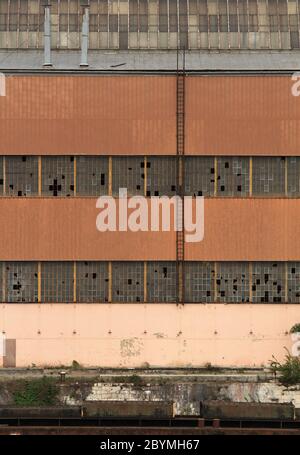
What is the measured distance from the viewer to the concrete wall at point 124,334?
4603 cm

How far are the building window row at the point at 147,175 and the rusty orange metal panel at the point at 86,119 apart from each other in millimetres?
580

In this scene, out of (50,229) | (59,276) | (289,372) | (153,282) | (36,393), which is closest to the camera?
(36,393)

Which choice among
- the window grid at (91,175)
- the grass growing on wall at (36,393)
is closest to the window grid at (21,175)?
the window grid at (91,175)

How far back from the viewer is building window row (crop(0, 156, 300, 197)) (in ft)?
152

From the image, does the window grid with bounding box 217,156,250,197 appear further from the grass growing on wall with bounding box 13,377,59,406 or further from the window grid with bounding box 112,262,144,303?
the grass growing on wall with bounding box 13,377,59,406

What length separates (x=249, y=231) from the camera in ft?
151

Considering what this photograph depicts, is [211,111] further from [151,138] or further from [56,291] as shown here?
[56,291]

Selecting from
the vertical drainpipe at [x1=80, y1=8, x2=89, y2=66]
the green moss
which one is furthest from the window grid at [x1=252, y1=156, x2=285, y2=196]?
the vertical drainpipe at [x1=80, y1=8, x2=89, y2=66]

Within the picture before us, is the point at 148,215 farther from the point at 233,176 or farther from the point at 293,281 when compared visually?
the point at 293,281

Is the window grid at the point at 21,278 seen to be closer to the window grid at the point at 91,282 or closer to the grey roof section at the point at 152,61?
the window grid at the point at 91,282

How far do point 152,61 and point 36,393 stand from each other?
17950 mm

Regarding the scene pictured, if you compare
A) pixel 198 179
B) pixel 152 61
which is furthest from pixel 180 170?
pixel 152 61

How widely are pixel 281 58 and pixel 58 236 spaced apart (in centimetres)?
1514

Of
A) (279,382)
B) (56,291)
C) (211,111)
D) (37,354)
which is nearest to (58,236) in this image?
(56,291)
